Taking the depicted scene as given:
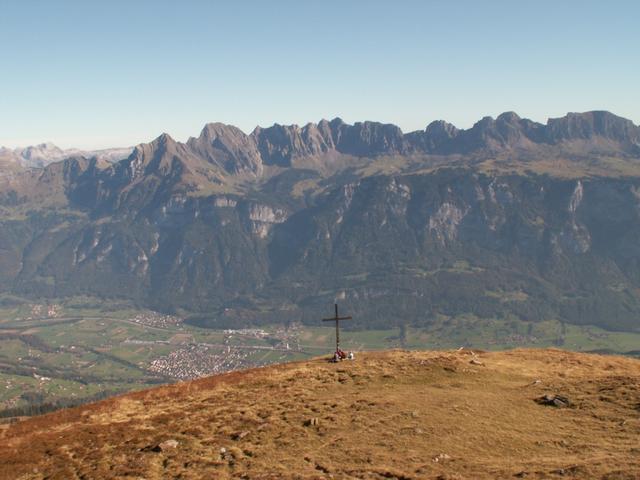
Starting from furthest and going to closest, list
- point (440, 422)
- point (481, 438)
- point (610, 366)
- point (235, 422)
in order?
point (610, 366), point (235, 422), point (440, 422), point (481, 438)

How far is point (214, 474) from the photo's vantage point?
45.2 meters

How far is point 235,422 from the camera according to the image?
57656 millimetres

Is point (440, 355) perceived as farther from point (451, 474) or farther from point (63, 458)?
point (63, 458)

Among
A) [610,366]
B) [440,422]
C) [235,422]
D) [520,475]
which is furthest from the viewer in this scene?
[610,366]

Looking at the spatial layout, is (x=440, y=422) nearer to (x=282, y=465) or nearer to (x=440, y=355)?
(x=282, y=465)

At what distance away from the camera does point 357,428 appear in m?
53.7

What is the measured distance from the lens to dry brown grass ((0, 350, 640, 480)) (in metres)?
44.8

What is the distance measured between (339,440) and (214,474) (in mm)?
11833

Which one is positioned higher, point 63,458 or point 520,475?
point 520,475

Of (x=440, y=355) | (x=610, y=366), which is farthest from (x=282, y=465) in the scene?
(x=610, y=366)

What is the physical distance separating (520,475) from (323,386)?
3287 centimetres

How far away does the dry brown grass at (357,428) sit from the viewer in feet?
147

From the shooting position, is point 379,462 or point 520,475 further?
point 379,462

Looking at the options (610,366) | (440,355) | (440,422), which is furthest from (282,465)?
(610,366)
